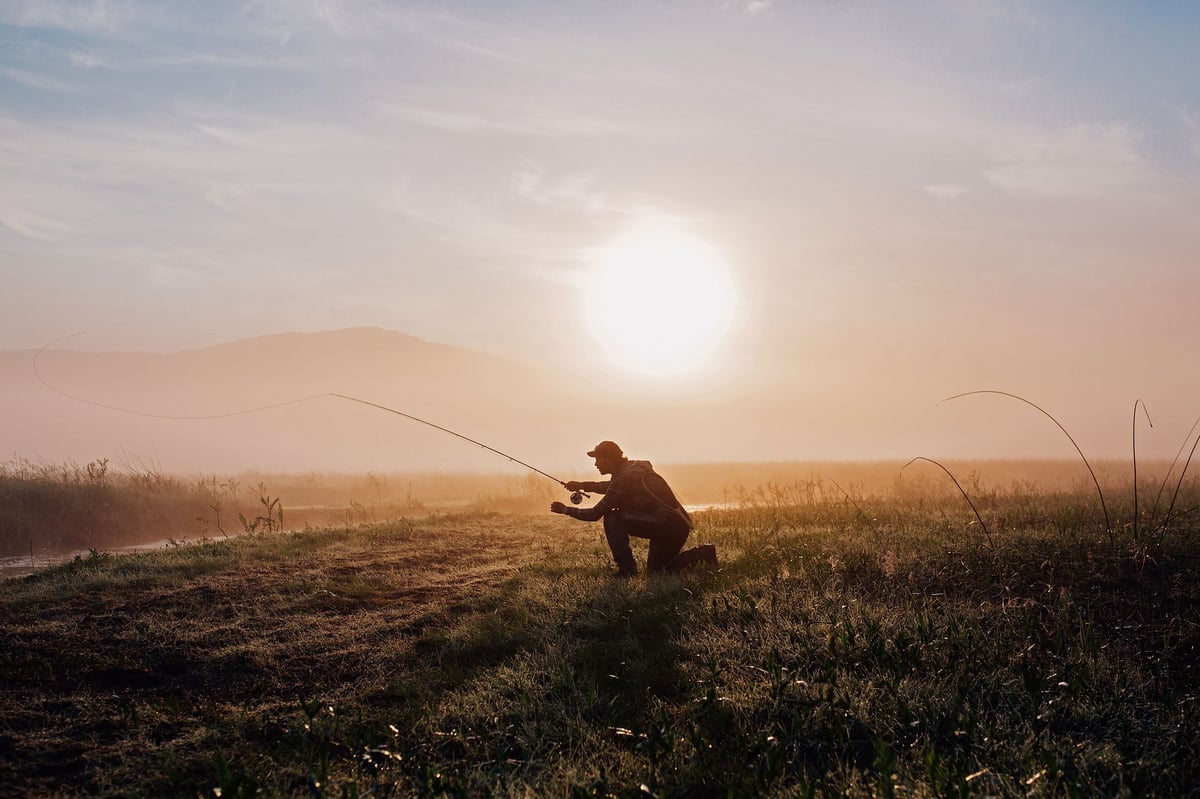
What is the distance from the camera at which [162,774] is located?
4.80m

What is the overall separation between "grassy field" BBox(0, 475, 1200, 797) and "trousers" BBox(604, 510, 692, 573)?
1.70 feet

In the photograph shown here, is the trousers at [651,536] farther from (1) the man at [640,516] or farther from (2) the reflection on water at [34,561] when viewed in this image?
(2) the reflection on water at [34,561]

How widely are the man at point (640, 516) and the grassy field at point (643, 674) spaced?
510 millimetres

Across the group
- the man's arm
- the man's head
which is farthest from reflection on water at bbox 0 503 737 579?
the man's head

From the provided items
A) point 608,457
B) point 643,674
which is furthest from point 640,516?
point 643,674

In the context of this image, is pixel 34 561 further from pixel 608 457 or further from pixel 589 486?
pixel 608 457

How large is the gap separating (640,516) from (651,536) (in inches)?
14.2

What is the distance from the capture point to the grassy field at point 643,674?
4680mm

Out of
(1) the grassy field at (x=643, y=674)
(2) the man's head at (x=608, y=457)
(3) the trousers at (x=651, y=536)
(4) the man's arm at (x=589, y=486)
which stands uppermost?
(2) the man's head at (x=608, y=457)

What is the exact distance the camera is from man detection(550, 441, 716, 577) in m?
9.80

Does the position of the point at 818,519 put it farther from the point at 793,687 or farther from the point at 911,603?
the point at 793,687

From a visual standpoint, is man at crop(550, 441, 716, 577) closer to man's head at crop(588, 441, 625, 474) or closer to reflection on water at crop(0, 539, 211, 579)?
man's head at crop(588, 441, 625, 474)

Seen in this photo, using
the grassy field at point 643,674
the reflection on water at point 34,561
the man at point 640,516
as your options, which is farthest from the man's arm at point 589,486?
the reflection on water at point 34,561

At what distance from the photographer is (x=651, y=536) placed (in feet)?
32.6
